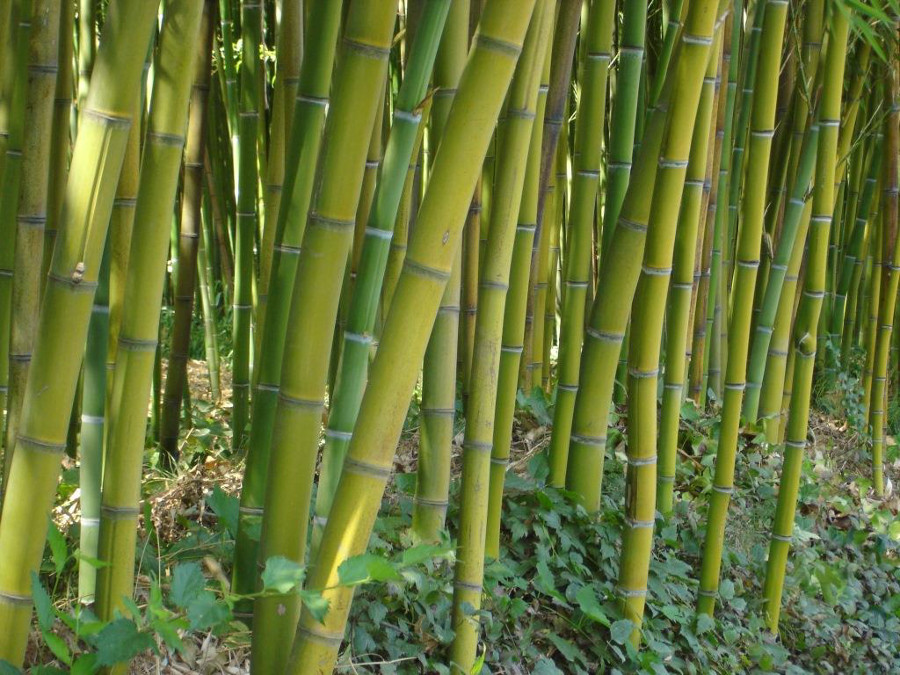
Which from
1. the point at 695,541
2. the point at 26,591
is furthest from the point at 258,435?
the point at 695,541

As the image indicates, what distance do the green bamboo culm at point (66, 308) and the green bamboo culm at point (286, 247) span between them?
24cm

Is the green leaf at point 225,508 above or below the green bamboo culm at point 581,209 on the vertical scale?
below

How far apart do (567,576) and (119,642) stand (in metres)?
1.15

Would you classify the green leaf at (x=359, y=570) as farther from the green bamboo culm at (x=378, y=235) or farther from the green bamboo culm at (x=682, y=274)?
the green bamboo culm at (x=682, y=274)

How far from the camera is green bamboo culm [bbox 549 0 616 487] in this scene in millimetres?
2061

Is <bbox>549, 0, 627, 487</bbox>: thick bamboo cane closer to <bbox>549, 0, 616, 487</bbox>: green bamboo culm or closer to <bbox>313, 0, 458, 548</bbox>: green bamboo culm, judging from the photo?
<bbox>549, 0, 616, 487</bbox>: green bamboo culm

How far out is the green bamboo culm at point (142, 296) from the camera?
111 centimetres

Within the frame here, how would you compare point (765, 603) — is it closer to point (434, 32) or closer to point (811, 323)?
point (811, 323)

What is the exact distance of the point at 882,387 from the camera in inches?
137

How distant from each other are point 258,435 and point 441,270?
52 centimetres

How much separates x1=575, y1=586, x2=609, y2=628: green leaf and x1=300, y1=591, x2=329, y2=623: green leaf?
955mm

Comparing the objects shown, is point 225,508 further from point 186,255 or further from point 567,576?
point 186,255

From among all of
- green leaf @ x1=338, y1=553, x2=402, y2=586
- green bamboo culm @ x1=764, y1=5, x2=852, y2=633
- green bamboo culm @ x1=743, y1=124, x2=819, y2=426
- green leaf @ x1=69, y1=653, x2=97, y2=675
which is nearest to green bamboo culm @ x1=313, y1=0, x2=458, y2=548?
green leaf @ x1=338, y1=553, x2=402, y2=586


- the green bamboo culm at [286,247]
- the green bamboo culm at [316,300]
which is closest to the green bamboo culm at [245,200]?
the green bamboo culm at [286,247]
